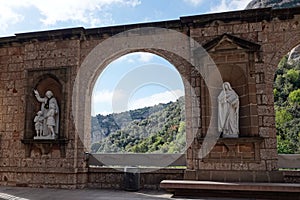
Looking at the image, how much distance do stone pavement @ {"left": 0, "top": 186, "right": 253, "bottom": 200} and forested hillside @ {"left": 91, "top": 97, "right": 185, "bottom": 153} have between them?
6.08 m

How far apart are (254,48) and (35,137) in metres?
5.10

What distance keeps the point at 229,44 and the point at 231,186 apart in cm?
279

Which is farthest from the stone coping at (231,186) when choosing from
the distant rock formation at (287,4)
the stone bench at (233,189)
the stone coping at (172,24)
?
the distant rock formation at (287,4)

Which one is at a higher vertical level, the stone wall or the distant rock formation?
the distant rock formation

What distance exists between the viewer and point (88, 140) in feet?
Answer: 21.7

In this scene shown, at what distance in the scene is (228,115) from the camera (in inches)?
217

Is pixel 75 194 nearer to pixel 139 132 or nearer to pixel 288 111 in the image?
pixel 139 132

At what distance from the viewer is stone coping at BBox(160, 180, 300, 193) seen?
4654mm

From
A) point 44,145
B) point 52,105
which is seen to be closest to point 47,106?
point 52,105

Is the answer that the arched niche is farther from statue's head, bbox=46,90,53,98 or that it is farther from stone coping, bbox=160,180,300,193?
Answer: statue's head, bbox=46,90,53,98

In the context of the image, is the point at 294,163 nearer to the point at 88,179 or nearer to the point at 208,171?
the point at 208,171

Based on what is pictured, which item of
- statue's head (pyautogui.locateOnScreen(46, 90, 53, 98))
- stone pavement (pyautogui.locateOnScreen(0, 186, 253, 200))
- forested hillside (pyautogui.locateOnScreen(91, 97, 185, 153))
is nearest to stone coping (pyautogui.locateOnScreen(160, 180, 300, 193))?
stone pavement (pyautogui.locateOnScreen(0, 186, 253, 200))

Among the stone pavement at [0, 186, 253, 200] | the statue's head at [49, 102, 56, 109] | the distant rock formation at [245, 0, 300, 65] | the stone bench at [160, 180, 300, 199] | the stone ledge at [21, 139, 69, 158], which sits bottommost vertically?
the stone pavement at [0, 186, 253, 200]

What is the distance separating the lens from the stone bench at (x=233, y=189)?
15.4ft
